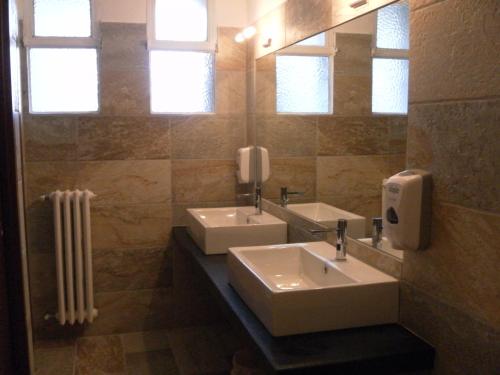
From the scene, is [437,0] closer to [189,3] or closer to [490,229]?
[490,229]

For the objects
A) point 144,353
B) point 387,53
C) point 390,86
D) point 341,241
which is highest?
point 387,53

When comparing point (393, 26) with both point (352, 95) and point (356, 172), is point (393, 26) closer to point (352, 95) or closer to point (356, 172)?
point (352, 95)

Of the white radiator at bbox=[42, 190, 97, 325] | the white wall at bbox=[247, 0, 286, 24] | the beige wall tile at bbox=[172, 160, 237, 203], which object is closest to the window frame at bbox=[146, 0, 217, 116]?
the white wall at bbox=[247, 0, 286, 24]

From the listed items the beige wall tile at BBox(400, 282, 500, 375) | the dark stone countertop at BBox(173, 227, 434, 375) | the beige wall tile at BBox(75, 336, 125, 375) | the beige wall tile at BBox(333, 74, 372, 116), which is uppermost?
the beige wall tile at BBox(333, 74, 372, 116)

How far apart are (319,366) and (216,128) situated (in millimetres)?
2325

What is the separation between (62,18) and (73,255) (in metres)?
1.50

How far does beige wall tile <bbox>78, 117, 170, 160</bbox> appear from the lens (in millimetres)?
3428

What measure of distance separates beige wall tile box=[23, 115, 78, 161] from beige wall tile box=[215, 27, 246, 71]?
103cm

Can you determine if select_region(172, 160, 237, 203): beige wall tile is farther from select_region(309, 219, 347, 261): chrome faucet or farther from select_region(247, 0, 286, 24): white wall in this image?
select_region(309, 219, 347, 261): chrome faucet

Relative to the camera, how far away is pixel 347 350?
167 cm

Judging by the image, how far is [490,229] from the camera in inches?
55.8

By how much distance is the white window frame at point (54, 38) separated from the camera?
3297 mm

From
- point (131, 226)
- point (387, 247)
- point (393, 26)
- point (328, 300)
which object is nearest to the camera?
point (328, 300)

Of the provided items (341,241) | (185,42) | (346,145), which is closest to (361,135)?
(346,145)
